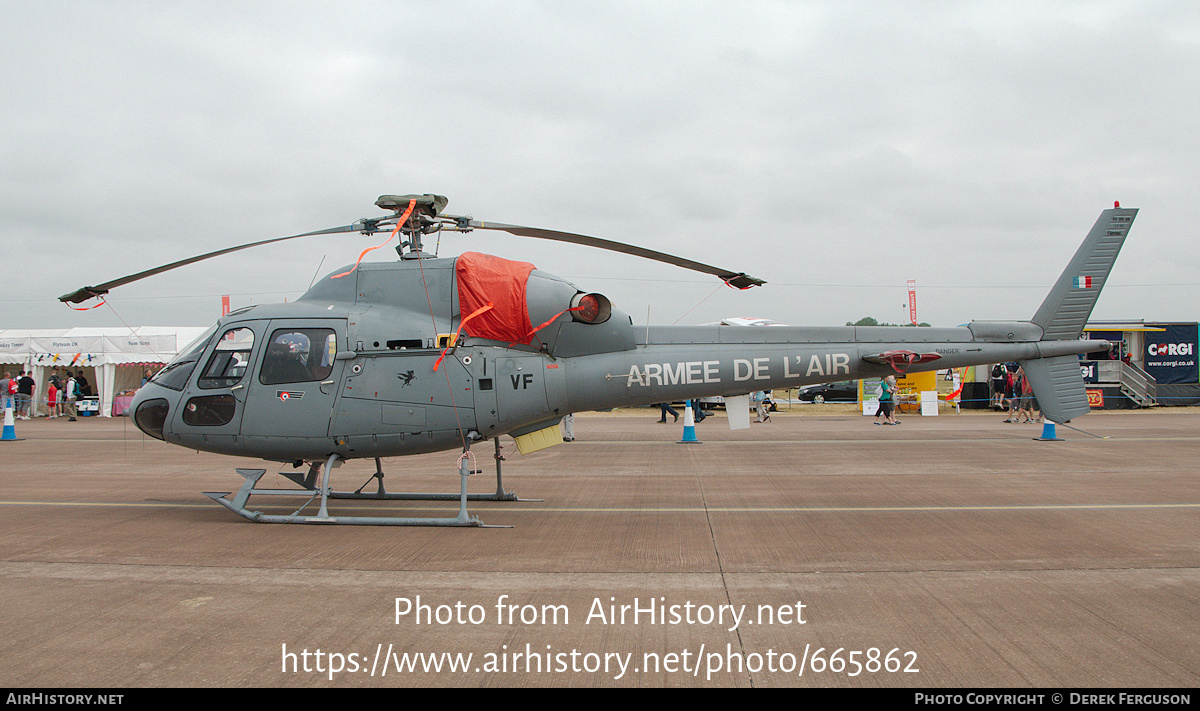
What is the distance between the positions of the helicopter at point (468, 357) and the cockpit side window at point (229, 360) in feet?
0.05

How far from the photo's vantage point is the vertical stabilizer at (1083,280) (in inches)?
329

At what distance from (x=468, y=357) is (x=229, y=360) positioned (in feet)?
9.24

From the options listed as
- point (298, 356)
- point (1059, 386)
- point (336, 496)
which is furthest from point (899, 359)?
point (336, 496)

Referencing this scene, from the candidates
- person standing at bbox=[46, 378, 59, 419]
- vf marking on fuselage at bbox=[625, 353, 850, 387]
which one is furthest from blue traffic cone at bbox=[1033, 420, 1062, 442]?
person standing at bbox=[46, 378, 59, 419]

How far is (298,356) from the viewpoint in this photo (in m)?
8.33

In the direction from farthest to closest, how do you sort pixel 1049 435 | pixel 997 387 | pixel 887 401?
pixel 997 387 → pixel 887 401 → pixel 1049 435

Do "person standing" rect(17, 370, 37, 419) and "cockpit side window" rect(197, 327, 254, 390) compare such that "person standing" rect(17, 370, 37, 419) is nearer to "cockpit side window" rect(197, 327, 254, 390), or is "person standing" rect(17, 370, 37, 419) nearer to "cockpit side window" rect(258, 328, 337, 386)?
"cockpit side window" rect(197, 327, 254, 390)

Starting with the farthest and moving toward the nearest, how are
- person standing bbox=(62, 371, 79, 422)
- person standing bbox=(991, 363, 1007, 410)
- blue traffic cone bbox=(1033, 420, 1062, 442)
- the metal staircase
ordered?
1. person standing bbox=(62, 371, 79, 422)
2. the metal staircase
3. person standing bbox=(991, 363, 1007, 410)
4. blue traffic cone bbox=(1033, 420, 1062, 442)

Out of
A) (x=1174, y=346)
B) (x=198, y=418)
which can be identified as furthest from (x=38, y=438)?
(x=1174, y=346)

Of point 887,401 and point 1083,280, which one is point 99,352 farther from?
point 1083,280

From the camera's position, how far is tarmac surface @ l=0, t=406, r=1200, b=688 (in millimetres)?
4215

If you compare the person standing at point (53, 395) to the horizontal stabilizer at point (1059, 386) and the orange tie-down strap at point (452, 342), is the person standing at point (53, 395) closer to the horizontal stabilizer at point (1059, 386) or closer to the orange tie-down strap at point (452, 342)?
the orange tie-down strap at point (452, 342)

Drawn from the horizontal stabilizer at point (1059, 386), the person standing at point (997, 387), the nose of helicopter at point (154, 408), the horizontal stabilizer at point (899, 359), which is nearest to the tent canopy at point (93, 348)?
the nose of helicopter at point (154, 408)

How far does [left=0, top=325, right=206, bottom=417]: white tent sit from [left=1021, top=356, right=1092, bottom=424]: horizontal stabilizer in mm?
28072
